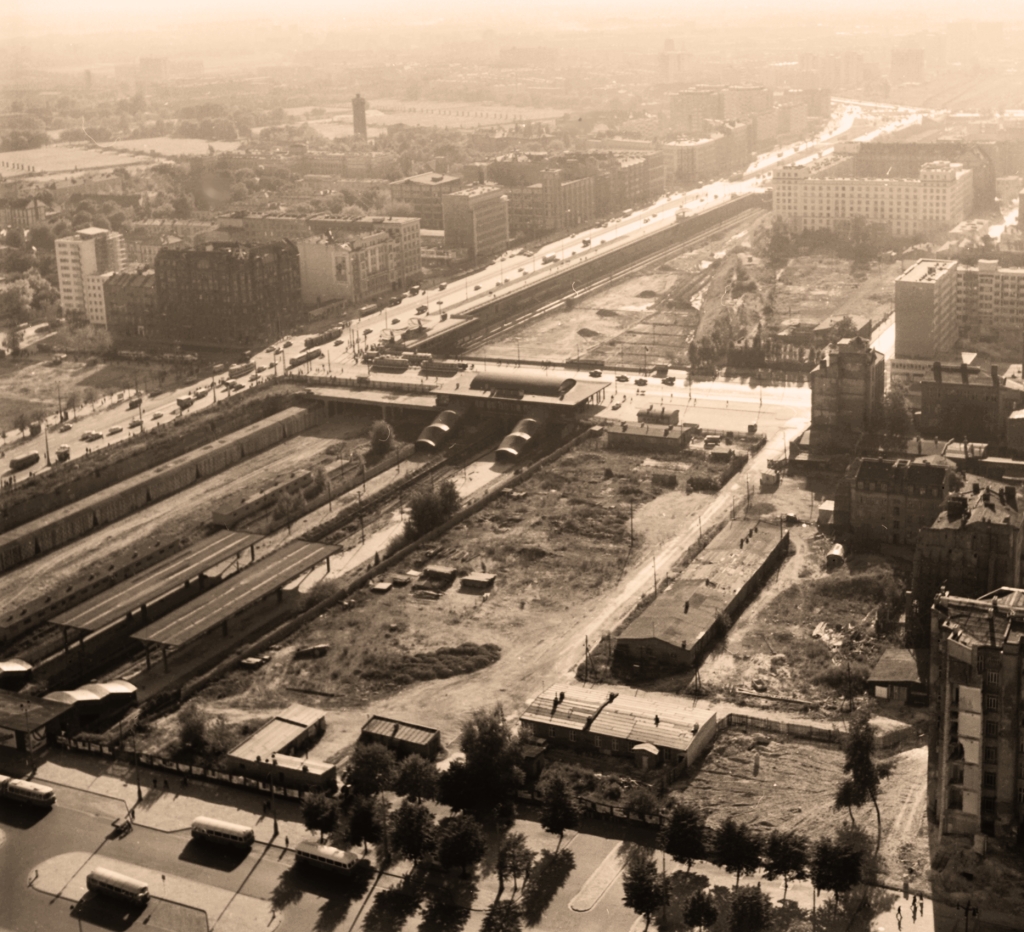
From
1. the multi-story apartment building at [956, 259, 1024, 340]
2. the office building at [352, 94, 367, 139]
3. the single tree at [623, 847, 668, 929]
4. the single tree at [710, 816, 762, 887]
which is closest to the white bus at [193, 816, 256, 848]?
the single tree at [623, 847, 668, 929]

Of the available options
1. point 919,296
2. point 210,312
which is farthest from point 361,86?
point 919,296

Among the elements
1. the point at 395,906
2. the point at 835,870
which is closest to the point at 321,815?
the point at 395,906

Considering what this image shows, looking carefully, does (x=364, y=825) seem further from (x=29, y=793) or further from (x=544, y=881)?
(x=29, y=793)

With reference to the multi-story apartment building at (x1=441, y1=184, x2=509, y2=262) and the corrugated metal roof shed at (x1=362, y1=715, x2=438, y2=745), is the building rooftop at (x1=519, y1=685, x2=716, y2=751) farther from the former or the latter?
the multi-story apartment building at (x1=441, y1=184, x2=509, y2=262)

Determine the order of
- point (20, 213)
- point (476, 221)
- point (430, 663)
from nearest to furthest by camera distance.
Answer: point (430, 663)
point (476, 221)
point (20, 213)

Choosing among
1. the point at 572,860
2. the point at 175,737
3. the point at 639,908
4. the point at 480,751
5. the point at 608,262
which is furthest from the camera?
the point at 608,262

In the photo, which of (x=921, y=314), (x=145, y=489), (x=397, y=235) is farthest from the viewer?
(x=397, y=235)

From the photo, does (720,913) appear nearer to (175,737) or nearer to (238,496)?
(175,737)
